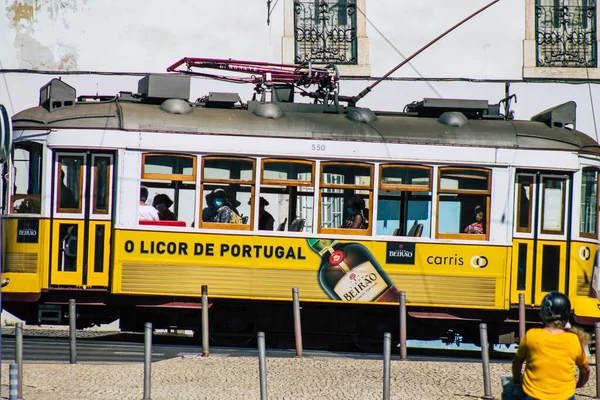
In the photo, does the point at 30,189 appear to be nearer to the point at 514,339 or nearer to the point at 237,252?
the point at 237,252

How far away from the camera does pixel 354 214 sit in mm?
15977

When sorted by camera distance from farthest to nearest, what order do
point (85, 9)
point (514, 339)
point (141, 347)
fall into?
1. point (85, 9)
2. point (514, 339)
3. point (141, 347)

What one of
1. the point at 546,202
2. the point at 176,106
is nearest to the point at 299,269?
the point at 176,106

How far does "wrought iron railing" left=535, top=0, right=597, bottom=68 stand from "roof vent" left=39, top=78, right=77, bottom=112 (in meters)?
8.98

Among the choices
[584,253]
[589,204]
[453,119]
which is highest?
[453,119]

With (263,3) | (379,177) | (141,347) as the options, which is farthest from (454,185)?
(263,3)

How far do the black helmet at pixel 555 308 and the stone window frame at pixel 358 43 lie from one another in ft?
44.0

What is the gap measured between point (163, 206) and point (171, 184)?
312mm

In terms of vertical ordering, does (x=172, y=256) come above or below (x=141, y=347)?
above

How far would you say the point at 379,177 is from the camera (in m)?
16.0

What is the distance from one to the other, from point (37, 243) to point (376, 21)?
8.26 m

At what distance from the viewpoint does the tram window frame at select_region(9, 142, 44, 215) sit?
15734 mm

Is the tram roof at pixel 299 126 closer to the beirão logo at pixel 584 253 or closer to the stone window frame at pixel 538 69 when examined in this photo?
the beirão logo at pixel 584 253

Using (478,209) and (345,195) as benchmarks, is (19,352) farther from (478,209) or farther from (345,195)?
(478,209)
